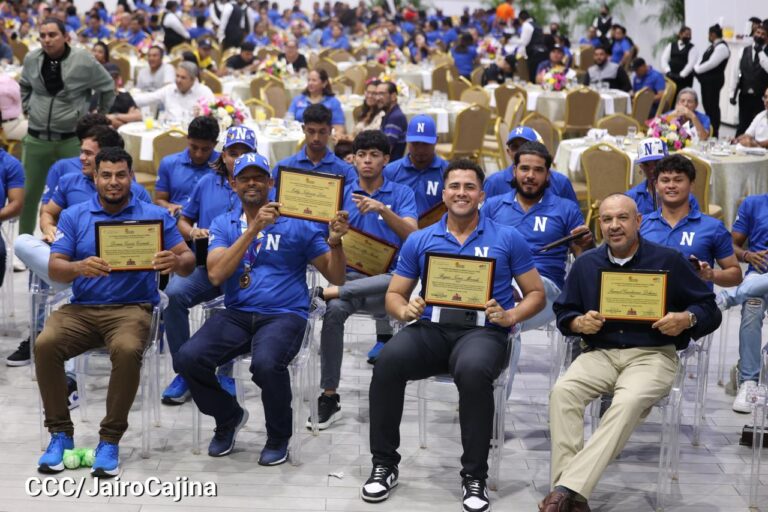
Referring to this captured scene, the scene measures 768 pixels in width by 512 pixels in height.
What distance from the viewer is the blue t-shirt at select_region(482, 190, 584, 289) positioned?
5.52 metres

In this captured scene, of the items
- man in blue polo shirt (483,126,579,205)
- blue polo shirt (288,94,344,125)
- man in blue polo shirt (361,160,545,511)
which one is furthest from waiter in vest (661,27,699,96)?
man in blue polo shirt (361,160,545,511)

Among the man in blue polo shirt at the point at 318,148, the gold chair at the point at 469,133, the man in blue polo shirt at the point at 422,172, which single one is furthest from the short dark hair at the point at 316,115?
the gold chair at the point at 469,133

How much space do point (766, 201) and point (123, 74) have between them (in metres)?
10.6

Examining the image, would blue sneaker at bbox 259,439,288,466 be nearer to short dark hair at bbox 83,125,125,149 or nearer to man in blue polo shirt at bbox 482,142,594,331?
man in blue polo shirt at bbox 482,142,594,331

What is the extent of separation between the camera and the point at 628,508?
175 inches

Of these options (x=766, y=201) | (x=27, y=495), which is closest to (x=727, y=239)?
(x=766, y=201)

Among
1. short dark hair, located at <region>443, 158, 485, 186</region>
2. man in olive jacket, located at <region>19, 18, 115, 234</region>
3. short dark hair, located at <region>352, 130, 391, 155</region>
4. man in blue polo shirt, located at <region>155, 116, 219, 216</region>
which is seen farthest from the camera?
man in olive jacket, located at <region>19, 18, 115, 234</region>

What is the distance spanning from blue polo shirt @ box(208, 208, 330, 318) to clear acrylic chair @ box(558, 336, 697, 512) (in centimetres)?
118

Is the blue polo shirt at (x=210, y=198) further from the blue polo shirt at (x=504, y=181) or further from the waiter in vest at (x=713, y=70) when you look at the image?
the waiter in vest at (x=713, y=70)

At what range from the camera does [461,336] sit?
4.63m

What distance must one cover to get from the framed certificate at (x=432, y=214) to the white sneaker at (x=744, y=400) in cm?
189

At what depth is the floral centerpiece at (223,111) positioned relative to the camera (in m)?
8.43

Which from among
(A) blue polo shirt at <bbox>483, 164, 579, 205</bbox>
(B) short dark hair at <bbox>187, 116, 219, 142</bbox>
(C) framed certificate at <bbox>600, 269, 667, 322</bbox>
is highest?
(B) short dark hair at <bbox>187, 116, 219, 142</bbox>

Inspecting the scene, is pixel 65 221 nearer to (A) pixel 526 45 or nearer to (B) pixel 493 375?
(B) pixel 493 375
